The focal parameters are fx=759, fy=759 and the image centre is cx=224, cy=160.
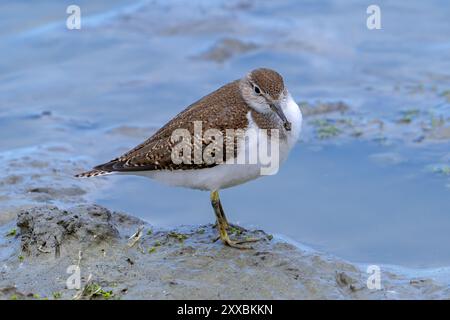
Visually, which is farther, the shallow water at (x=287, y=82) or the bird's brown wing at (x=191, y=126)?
the shallow water at (x=287, y=82)

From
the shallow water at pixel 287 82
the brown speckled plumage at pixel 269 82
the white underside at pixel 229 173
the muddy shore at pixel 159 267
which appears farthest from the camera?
the shallow water at pixel 287 82

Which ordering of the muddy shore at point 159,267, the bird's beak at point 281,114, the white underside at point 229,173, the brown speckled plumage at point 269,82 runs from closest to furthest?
the muddy shore at point 159,267 → the white underside at point 229,173 → the bird's beak at point 281,114 → the brown speckled plumage at point 269,82

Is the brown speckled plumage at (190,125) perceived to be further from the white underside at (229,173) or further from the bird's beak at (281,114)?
the bird's beak at (281,114)

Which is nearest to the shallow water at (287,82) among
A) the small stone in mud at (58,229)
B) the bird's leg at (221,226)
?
the bird's leg at (221,226)

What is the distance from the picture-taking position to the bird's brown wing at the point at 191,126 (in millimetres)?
7367

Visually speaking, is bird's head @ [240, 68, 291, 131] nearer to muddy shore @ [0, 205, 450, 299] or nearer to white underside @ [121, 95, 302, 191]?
white underside @ [121, 95, 302, 191]

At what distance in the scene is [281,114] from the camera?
7.39 metres

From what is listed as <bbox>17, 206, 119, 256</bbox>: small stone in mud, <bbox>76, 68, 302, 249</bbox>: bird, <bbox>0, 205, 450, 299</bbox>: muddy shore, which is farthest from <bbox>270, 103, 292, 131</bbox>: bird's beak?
<bbox>17, 206, 119, 256</bbox>: small stone in mud

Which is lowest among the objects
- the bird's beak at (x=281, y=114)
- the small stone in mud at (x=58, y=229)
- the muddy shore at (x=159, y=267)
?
the muddy shore at (x=159, y=267)

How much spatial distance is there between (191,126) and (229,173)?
646mm

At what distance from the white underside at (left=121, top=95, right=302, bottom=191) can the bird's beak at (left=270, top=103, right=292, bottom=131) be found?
53 mm
